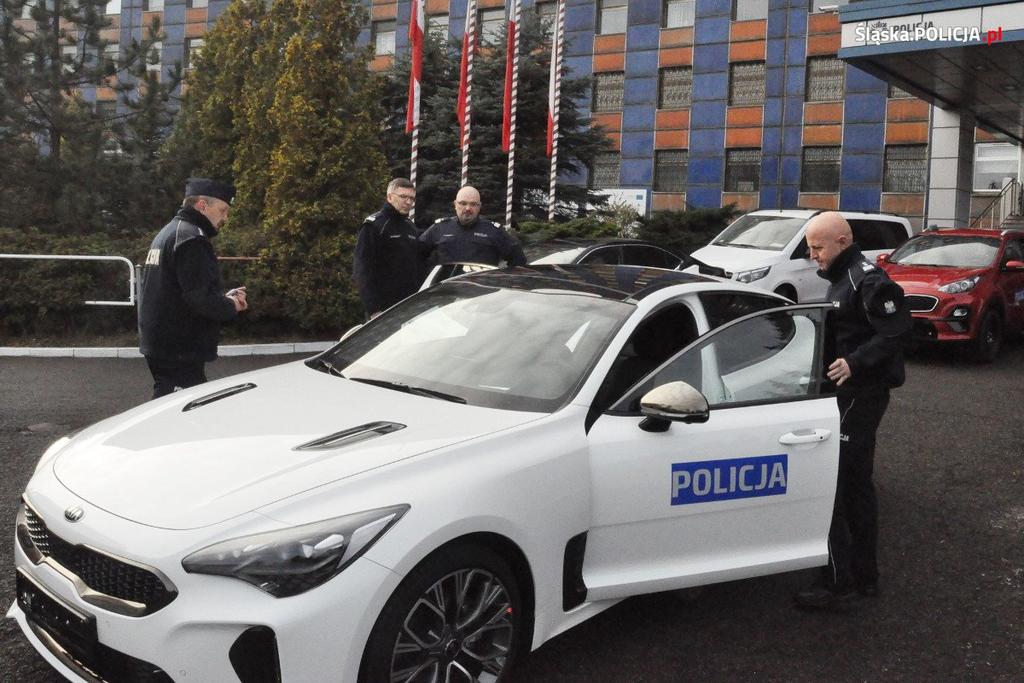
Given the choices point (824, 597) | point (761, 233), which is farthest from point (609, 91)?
point (824, 597)

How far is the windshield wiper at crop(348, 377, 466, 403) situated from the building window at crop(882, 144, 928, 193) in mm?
36179

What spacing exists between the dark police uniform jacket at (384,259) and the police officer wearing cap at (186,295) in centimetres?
207

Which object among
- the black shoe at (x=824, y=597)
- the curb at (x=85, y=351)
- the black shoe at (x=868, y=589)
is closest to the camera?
the black shoe at (x=824, y=597)

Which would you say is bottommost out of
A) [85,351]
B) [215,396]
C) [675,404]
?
[85,351]

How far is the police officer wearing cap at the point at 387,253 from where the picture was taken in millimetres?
7336

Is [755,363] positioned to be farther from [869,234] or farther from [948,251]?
[869,234]

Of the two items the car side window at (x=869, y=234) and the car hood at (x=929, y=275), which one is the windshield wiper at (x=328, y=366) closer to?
the car hood at (x=929, y=275)

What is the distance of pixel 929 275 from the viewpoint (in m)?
12.2

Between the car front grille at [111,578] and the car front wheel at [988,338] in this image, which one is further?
the car front wheel at [988,338]

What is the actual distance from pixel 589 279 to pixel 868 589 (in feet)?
6.15

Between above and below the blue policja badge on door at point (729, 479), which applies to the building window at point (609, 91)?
above

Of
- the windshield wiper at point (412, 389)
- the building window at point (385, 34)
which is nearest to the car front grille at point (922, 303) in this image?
the windshield wiper at point (412, 389)

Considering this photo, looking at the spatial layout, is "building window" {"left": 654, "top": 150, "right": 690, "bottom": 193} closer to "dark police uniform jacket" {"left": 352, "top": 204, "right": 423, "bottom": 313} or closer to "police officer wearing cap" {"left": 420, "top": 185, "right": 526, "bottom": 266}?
"police officer wearing cap" {"left": 420, "top": 185, "right": 526, "bottom": 266}

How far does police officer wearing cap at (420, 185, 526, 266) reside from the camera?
7.71 m
